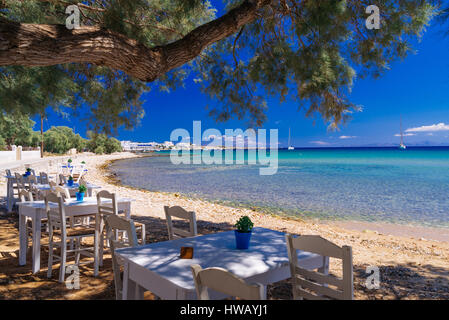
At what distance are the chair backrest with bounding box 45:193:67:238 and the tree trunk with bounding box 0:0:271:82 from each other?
1447 mm

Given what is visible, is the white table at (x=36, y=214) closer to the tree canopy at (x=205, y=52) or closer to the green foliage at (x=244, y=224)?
the tree canopy at (x=205, y=52)

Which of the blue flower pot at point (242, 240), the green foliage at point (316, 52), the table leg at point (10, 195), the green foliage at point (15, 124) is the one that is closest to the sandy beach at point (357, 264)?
the table leg at point (10, 195)

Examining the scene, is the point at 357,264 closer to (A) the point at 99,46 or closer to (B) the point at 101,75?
(A) the point at 99,46

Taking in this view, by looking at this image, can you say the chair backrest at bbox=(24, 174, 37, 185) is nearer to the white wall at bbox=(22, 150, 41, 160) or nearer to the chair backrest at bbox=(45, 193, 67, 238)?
the chair backrest at bbox=(45, 193, 67, 238)

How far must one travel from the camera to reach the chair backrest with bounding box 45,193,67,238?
3322 mm

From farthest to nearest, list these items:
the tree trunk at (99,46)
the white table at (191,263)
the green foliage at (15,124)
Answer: the green foliage at (15,124) < the tree trunk at (99,46) < the white table at (191,263)

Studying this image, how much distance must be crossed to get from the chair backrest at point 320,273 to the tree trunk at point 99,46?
2.16 m

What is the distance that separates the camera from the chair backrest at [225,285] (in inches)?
44.1

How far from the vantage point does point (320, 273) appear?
1.82m

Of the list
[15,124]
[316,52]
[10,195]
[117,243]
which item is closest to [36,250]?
[117,243]

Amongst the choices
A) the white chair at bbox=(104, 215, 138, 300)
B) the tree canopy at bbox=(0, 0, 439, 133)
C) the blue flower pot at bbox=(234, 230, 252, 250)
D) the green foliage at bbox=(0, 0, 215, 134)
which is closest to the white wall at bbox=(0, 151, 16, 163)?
the green foliage at bbox=(0, 0, 215, 134)
